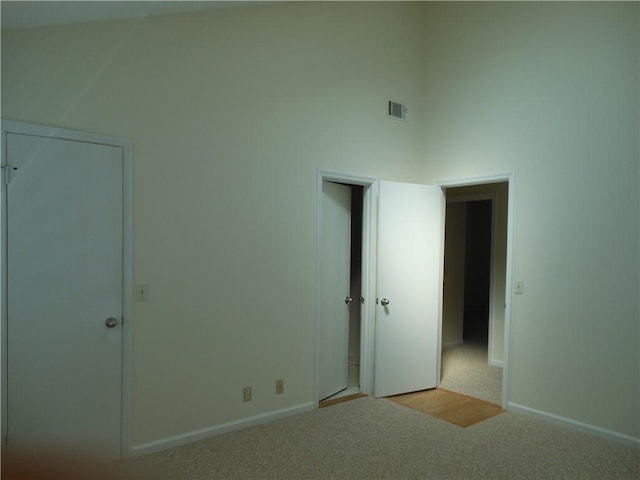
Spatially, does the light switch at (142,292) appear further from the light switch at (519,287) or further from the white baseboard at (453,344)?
the white baseboard at (453,344)

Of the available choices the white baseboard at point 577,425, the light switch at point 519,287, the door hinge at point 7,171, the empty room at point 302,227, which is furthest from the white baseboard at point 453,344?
the door hinge at point 7,171

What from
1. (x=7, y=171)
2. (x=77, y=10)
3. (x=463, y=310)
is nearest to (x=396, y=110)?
(x=77, y=10)

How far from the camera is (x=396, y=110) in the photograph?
3889 millimetres

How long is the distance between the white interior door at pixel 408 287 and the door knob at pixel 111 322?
219 cm

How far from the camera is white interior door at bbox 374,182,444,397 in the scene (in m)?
3.67

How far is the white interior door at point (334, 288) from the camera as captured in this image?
11.7ft

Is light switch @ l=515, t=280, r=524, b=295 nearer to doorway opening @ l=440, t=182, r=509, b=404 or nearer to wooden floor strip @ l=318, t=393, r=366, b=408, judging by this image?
doorway opening @ l=440, t=182, r=509, b=404

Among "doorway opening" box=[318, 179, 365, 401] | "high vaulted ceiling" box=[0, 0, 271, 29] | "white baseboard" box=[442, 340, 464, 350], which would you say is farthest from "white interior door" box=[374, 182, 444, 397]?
"high vaulted ceiling" box=[0, 0, 271, 29]

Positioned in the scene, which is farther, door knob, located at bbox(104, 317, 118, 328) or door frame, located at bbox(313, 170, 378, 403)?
door frame, located at bbox(313, 170, 378, 403)

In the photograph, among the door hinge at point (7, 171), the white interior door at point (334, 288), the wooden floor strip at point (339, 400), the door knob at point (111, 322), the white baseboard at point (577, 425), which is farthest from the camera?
the white interior door at point (334, 288)

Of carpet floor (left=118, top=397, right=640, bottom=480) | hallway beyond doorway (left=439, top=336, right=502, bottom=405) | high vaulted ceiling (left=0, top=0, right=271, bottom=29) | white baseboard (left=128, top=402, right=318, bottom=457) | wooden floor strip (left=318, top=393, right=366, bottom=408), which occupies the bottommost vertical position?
hallway beyond doorway (left=439, top=336, right=502, bottom=405)

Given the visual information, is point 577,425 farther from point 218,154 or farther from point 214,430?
point 218,154

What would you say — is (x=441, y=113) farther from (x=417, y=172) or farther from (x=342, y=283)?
(x=342, y=283)

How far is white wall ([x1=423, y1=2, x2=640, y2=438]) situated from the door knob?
9.96 feet
